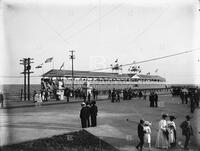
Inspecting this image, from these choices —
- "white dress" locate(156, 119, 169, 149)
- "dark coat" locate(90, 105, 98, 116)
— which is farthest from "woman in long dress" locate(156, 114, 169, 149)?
"dark coat" locate(90, 105, 98, 116)

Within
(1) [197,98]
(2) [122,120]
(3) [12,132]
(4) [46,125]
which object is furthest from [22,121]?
(1) [197,98]

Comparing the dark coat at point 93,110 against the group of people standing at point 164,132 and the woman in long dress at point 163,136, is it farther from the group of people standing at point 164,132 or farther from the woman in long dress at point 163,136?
the woman in long dress at point 163,136

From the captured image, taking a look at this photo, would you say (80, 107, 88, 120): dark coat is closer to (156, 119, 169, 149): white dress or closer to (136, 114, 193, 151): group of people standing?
(136, 114, 193, 151): group of people standing

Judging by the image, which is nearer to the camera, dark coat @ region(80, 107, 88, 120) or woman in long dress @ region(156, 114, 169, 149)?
woman in long dress @ region(156, 114, 169, 149)

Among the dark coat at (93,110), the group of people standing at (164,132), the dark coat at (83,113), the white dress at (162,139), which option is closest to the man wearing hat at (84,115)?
A: the dark coat at (83,113)

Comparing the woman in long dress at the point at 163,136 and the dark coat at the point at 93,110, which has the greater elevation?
the dark coat at the point at 93,110

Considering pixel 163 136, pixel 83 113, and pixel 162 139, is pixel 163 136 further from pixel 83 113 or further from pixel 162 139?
pixel 83 113

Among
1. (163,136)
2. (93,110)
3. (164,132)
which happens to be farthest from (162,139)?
(93,110)

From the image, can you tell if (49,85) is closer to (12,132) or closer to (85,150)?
(12,132)

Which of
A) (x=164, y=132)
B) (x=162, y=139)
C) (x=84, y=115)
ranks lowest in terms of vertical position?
(x=162, y=139)

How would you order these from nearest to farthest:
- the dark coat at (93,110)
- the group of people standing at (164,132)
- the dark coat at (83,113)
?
the group of people standing at (164,132)
the dark coat at (83,113)
the dark coat at (93,110)

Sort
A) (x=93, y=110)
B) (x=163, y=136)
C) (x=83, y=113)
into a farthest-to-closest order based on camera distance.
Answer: (x=93, y=110), (x=83, y=113), (x=163, y=136)
